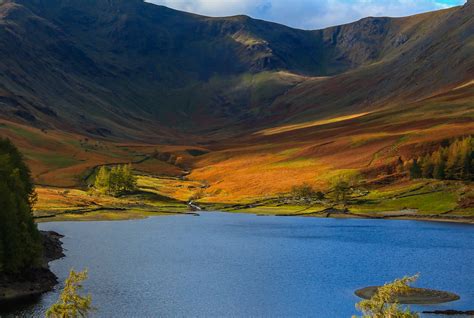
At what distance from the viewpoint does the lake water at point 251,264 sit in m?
80.7

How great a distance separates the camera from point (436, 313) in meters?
74.2

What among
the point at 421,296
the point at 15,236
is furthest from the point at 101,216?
the point at 421,296

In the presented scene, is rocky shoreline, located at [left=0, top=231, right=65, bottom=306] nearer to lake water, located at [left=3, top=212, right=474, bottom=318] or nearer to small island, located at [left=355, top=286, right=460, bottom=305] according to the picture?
lake water, located at [left=3, top=212, right=474, bottom=318]

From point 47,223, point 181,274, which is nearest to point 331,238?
point 181,274

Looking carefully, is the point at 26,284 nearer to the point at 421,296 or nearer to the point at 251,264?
the point at 251,264

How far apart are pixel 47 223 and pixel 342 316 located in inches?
4260

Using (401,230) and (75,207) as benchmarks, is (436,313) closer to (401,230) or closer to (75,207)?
(401,230)

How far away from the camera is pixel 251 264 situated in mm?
112250

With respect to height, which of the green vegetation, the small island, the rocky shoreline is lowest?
the rocky shoreline

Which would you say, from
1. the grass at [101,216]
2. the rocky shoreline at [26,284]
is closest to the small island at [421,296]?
the rocky shoreline at [26,284]

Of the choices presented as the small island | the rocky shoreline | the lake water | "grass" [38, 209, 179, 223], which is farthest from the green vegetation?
"grass" [38, 209, 179, 223]

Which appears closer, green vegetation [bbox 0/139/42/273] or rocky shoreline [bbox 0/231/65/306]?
rocky shoreline [bbox 0/231/65/306]

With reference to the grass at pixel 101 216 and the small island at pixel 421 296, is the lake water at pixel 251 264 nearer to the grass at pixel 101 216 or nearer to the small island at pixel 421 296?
the small island at pixel 421 296

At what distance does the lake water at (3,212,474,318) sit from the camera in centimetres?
8069
